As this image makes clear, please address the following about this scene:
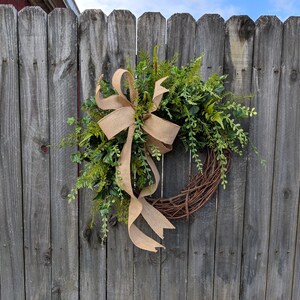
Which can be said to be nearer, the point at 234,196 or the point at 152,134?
the point at 152,134

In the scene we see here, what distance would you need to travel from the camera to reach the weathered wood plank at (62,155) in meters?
1.81

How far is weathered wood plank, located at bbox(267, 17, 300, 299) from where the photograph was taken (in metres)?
1.81

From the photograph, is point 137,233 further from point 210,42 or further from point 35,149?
point 210,42

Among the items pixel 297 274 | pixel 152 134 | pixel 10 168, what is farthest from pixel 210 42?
pixel 297 274

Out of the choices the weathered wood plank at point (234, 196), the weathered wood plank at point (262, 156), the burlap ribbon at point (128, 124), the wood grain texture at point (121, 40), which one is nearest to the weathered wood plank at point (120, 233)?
the wood grain texture at point (121, 40)

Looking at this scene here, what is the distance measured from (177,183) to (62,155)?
66 centimetres

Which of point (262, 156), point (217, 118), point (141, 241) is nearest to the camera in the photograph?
point (217, 118)

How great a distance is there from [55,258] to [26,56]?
3.82 feet

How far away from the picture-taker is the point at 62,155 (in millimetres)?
1900

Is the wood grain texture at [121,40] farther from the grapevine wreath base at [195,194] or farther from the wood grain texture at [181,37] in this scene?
the grapevine wreath base at [195,194]

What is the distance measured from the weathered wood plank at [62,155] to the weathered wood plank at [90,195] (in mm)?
41

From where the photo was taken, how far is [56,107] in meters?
1.86

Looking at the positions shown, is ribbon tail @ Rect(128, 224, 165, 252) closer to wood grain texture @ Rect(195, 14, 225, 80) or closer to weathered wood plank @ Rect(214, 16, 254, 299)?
weathered wood plank @ Rect(214, 16, 254, 299)

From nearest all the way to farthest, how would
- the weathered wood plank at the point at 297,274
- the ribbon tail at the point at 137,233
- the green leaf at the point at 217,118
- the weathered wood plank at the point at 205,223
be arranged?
the green leaf at the point at 217,118
the ribbon tail at the point at 137,233
the weathered wood plank at the point at 205,223
the weathered wood plank at the point at 297,274
